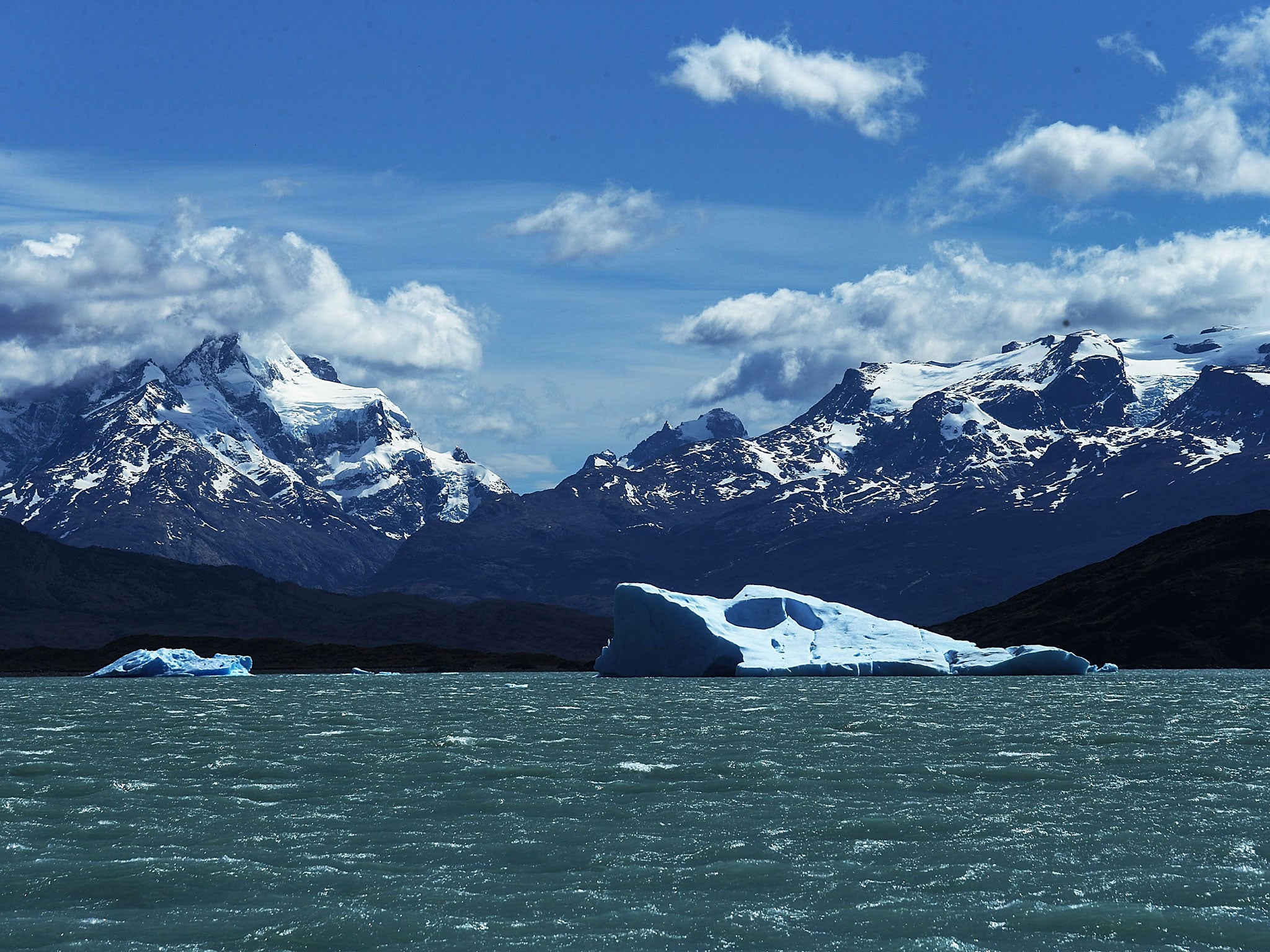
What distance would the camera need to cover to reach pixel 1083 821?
25.3m

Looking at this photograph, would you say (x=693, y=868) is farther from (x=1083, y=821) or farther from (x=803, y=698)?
(x=803, y=698)

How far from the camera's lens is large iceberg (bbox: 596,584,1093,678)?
97.9 meters

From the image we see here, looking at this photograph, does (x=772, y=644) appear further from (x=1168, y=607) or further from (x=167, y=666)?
(x=1168, y=607)

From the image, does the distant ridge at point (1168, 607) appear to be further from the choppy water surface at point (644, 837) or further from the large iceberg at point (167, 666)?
the choppy water surface at point (644, 837)

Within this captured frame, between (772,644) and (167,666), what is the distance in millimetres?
66295

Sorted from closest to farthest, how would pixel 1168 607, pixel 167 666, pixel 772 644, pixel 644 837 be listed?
1. pixel 644 837
2. pixel 772 644
3. pixel 167 666
4. pixel 1168 607

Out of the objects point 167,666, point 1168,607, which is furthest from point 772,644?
point 1168,607

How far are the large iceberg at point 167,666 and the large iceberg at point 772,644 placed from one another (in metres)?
48.2

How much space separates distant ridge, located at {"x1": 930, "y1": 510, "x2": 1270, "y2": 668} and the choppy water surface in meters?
103

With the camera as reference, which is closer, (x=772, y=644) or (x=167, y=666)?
(x=772, y=644)

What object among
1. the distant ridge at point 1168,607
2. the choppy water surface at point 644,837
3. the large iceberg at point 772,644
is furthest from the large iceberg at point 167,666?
the choppy water surface at point 644,837

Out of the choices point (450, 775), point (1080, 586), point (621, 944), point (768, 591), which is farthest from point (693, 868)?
point (1080, 586)

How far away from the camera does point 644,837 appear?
23.9m

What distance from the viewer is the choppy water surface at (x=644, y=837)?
1773 centimetres
